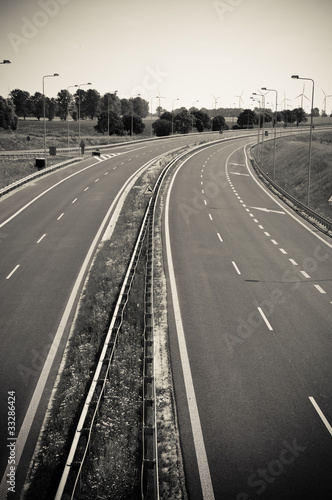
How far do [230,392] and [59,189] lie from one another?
35.8 m

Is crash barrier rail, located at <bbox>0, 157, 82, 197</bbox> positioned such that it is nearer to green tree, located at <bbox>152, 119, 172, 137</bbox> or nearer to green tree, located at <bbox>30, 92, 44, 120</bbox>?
green tree, located at <bbox>152, 119, 172, 137</bbox>

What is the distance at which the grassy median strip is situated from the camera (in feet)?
33.4

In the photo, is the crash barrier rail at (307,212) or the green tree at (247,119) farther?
the green tree at (247,119)

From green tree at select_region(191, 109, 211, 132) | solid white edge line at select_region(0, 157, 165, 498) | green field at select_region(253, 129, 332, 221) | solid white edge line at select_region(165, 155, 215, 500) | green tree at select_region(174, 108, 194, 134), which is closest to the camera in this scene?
solid white edge line at select_region(165, 155, 215, 500)

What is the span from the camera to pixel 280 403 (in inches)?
505

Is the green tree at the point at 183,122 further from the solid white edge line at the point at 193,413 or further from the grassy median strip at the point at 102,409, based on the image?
the solid white edge line at the point at 193,413

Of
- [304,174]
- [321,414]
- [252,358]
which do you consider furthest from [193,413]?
[304,174]

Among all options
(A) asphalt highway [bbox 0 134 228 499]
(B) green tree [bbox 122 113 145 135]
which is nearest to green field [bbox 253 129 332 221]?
(A) asphalt highway [bbox 0 134 228 499]

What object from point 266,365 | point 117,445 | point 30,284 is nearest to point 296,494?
point 117,445

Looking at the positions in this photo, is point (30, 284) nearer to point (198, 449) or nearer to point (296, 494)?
point (198, 449)

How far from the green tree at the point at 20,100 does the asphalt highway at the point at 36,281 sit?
511ft

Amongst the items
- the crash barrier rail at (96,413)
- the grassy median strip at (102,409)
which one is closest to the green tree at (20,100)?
the grassy median strip at (102,409)

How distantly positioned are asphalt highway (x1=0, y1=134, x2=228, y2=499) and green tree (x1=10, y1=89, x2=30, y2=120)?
156 metres

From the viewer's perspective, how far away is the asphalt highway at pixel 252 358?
1045 cm
